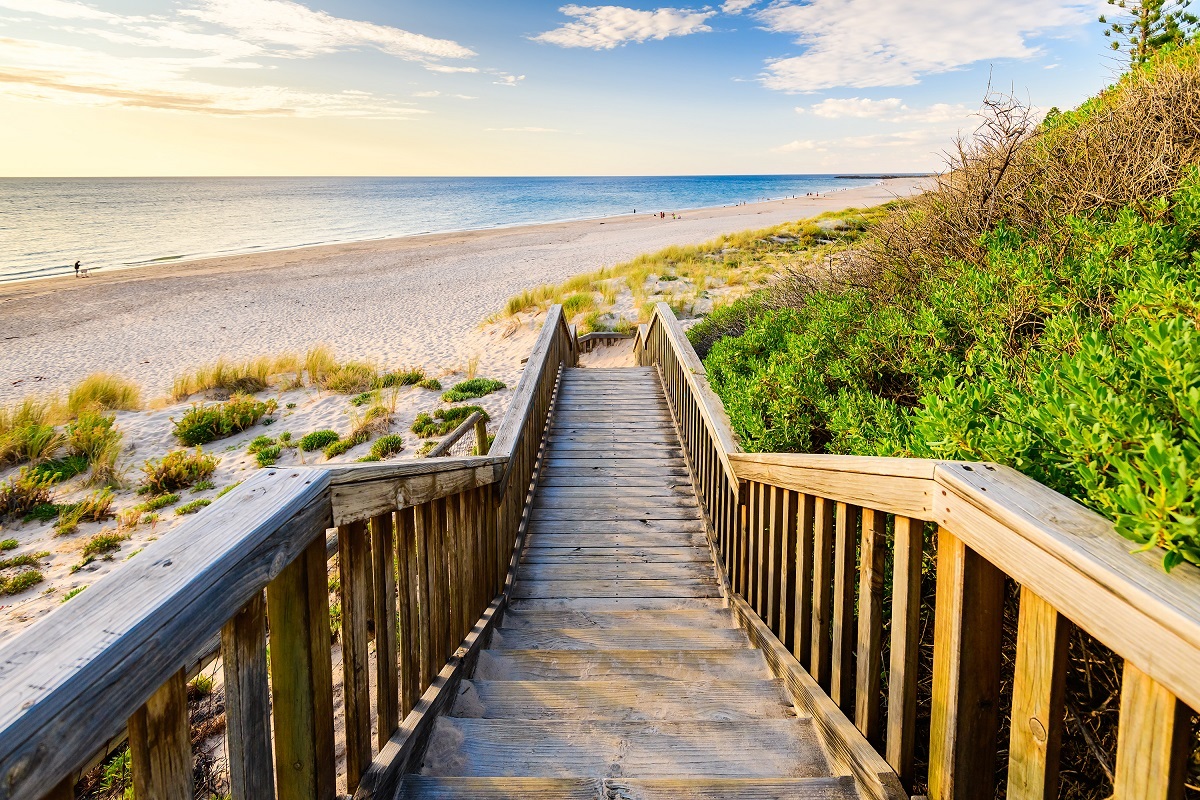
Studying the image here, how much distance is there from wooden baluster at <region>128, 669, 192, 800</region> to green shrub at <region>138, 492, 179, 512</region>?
25.1 feet

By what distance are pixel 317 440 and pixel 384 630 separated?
7.79 m

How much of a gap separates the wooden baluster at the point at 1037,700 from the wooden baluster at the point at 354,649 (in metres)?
1.61

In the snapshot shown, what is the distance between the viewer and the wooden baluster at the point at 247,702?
1.32 m

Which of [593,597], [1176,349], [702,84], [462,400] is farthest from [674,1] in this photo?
[702,84]

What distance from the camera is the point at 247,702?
4.47ft

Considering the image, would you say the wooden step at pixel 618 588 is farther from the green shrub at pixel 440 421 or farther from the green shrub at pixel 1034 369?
the green shrub at pixel 440 421

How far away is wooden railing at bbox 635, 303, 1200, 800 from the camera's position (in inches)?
39.2

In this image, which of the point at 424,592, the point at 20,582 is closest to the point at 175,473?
the point at 20,582

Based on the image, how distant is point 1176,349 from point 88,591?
79.1 inches

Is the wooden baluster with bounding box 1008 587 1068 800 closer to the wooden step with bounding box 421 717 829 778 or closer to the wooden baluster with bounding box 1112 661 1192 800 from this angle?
the wooden baluster with bounding box 1112 661 1192 800

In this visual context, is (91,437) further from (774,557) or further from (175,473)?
(774,557)

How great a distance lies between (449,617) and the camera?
9.60 ft

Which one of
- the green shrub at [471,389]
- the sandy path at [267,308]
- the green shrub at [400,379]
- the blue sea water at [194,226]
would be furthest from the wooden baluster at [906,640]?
the blue sea water at [194,226]

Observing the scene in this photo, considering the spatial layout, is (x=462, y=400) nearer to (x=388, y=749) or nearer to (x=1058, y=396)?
(x=388, y=749)
